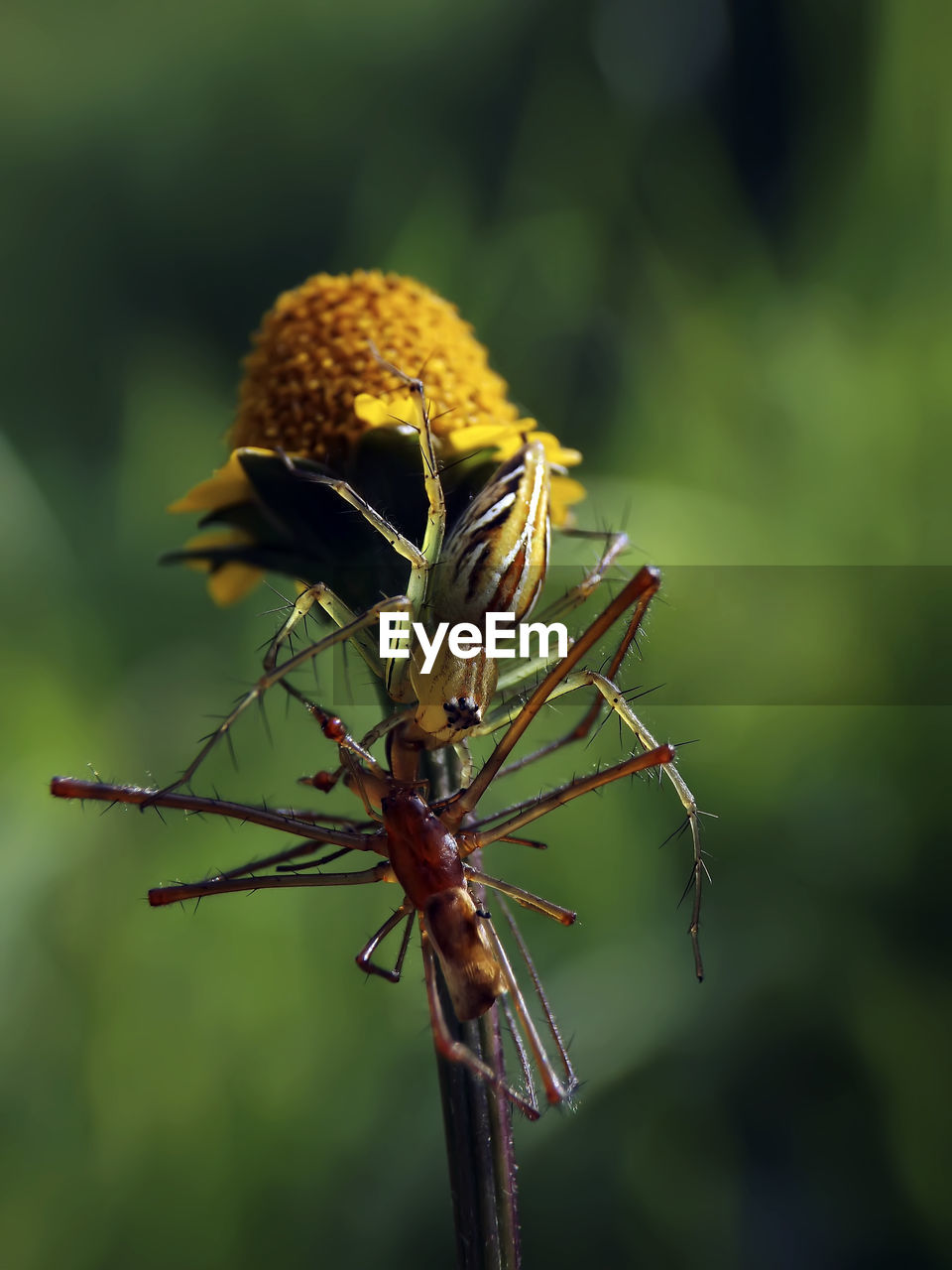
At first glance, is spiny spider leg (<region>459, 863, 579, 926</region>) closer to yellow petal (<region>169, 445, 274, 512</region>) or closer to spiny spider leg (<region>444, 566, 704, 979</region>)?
spiny spider leg (<region>444, 566, 704, 979</region>)

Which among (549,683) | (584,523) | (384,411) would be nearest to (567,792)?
(549,683)

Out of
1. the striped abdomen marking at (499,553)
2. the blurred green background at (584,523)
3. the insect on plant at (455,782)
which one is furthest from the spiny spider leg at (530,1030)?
the blurred green background at (584,523)

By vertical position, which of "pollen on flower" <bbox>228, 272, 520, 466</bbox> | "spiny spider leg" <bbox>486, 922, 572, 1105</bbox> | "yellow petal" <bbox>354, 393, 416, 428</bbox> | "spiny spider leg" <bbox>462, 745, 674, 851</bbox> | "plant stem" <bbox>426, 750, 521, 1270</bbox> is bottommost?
"plant stem" <bbox>426, 750, 521, 1270</bbox>

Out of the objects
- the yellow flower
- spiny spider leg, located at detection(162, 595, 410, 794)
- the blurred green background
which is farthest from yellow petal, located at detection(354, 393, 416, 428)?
the blurred green background

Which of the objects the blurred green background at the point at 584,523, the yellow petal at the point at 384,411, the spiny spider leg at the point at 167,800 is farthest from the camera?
the blurred green background at the point at 584,523

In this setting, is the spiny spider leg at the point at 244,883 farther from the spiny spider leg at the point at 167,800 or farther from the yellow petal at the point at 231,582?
the yellow petal at the point at 231,582

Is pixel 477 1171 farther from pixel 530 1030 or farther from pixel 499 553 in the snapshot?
pixel 499 553
